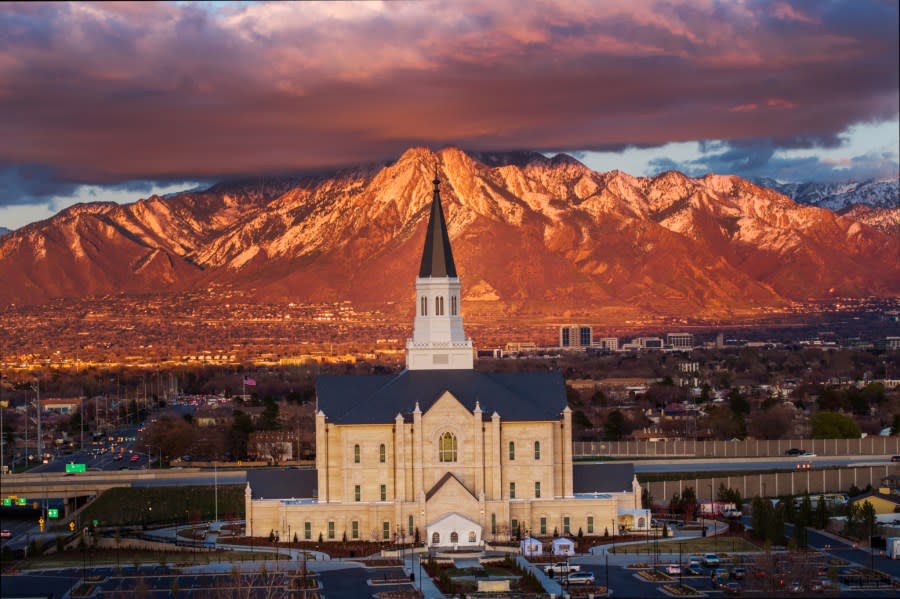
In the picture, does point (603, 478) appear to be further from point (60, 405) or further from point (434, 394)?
point (60, 405)

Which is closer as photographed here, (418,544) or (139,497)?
(418,544)

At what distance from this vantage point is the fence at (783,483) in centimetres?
12331

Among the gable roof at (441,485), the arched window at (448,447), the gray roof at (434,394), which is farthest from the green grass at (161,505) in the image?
the arched window at (448,447)

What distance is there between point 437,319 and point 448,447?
8735 mm

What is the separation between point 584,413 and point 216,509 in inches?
3201

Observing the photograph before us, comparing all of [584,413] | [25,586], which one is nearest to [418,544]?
[25,586]

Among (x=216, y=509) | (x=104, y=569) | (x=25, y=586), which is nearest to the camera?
(x=25, y=586)

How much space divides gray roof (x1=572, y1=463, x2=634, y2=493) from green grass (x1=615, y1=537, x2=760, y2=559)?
8334 mm

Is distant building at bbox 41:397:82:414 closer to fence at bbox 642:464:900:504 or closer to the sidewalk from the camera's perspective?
fence at bbox 642:464:900:504

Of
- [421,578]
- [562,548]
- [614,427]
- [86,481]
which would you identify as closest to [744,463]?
[614,427]

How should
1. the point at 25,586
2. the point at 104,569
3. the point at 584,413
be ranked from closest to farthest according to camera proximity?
1. the point at 25,586
2. the point at 104,569
3. the point at 584,413

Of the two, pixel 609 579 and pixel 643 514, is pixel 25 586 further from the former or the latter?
pixel 643 514

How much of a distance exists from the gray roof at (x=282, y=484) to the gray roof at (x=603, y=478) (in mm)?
15490

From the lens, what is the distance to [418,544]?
104 metres
